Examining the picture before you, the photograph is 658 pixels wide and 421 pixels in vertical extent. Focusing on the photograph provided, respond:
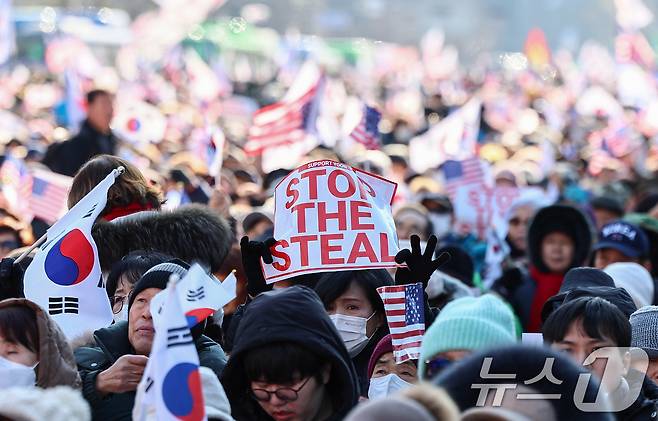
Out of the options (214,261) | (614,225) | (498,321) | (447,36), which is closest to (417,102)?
(614,225)

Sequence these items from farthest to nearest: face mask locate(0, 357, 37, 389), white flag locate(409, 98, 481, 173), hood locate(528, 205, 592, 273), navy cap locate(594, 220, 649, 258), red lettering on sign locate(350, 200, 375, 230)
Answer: white flag locate(409, 98, 481, 173), hood locate(528, 205, 592, 273), navy cap locate(594, 220, 649, 258), red lettering on sign locate(350, 200, 375, 230), face mask locate(0, 357, 37, 389)

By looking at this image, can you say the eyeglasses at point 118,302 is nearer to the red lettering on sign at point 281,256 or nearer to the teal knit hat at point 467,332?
the red lettering on sign at point 281,256

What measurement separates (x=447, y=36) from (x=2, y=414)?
74.5 m

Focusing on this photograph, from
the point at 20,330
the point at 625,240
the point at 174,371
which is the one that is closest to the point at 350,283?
the point at 20,330

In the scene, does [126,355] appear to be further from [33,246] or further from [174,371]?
[33,246]

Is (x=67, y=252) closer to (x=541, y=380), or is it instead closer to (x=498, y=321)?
(x=498, y=321)

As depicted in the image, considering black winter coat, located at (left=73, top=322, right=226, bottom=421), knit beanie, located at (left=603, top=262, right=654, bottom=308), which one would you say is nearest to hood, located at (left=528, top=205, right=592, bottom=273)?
knit beanie, located at (left=603, top=262, right=654, bottom=308)

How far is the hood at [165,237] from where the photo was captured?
239 inches

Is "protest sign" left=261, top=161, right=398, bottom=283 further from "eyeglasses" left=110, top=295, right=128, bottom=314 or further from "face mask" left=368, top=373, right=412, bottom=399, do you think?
"face mask" left=368, top=373, right=412, bottom=399

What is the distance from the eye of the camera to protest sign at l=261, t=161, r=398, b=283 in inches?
230

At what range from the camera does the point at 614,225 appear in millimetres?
8586

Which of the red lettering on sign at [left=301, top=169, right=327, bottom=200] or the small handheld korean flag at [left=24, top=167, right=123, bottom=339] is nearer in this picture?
the small handheld korean flag at [left=24, top=167, right=123, bottom=339]

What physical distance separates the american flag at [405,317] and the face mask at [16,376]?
4.21ft

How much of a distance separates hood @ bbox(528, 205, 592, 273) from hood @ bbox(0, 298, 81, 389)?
4664mm
